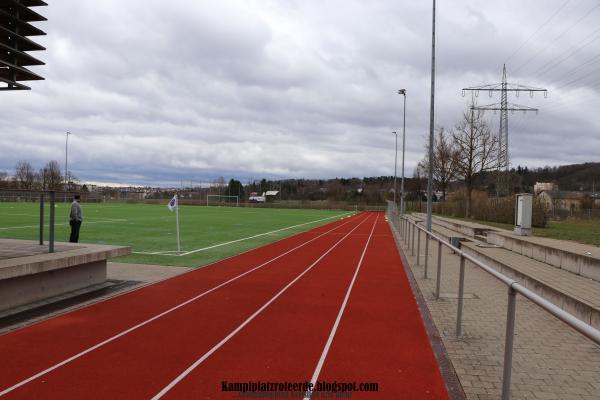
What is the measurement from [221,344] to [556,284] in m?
5.89

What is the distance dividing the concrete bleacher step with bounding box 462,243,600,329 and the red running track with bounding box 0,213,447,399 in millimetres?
2171

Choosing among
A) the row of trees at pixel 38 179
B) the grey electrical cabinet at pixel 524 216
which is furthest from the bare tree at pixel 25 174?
the grey electrical cabinet at pixel 524 216

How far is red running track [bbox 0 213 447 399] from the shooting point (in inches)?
177

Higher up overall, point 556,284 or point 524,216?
point 524,216

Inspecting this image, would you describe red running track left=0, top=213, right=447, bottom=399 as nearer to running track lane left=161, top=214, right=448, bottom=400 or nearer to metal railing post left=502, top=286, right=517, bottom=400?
running track lane left=161, top=214, right=448, bottom=400

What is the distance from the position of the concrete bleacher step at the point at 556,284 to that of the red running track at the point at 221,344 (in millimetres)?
2171

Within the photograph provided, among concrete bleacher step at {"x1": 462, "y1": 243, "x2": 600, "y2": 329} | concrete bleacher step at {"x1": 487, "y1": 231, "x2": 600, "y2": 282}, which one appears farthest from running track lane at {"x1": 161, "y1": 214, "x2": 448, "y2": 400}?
concrete bleacher step at {"x1": 487, "y1": 231, "x2": 600, "y2": 282}

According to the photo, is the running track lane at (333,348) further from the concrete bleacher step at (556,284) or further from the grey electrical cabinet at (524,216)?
the grey electrical cabinet at (524,216)

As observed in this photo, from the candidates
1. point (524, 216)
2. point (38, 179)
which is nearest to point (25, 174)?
point (38, 179)

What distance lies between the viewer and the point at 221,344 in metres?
5.71

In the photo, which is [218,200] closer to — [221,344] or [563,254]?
[563,254]

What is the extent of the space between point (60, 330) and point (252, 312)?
2.65 metres

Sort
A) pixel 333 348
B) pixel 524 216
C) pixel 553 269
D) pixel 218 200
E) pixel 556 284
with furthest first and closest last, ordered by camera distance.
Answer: pixel 218 200 < pixel 524 216 < pixel 553 269 < pixel 556 284 < pixel 333 348

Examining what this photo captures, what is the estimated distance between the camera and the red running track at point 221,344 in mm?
4508
